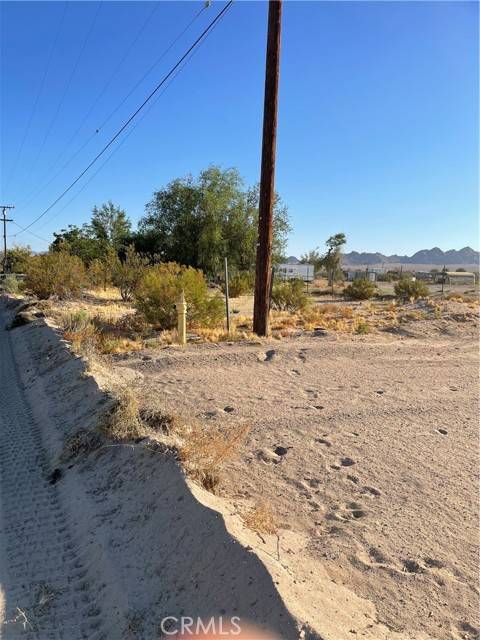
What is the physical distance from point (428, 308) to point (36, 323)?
1434 centimetres

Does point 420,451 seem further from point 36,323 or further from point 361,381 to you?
point 36,323

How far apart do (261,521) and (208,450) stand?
121cm

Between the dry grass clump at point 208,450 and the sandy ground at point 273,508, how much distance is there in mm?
166

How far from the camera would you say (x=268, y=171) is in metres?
13.6

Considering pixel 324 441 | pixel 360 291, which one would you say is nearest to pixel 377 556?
pixel 324 441

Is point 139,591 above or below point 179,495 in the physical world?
below

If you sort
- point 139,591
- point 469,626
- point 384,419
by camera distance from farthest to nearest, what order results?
point 384,419, point 139,591, point 469,626

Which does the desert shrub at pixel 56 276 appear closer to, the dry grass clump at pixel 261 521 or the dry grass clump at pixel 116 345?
the dry grass clump at pixel 116 345

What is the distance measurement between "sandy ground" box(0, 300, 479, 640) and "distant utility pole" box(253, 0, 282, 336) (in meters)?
5.04

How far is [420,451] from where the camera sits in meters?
5.94

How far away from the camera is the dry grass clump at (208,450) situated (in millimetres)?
4691

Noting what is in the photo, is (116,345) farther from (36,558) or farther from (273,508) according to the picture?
(273,508)

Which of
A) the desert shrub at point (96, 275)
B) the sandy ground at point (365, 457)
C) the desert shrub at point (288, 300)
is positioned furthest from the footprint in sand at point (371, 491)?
the desert shrub at point (96, 275)

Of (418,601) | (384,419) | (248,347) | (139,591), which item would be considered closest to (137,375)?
(248,347)
